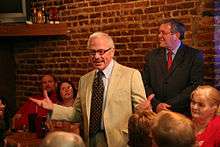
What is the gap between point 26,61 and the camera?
629 cm

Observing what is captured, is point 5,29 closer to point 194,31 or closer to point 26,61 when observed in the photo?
point 26,61

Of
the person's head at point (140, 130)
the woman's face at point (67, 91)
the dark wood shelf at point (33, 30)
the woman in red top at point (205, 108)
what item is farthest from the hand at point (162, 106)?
the dark wood shelf at point (33, 30)

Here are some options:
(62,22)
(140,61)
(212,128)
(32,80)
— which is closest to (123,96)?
(212,128)

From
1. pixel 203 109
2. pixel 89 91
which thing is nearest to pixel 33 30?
pixel 89 91

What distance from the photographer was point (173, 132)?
6.03 feet

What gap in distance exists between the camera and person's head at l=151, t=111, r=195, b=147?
5.98ft

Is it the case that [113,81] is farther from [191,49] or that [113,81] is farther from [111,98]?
[191,49]

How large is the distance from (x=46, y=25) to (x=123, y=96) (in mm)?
2946

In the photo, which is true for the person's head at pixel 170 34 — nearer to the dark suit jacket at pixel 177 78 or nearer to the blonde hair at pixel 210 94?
the dark suit jacket at pixel 177 78

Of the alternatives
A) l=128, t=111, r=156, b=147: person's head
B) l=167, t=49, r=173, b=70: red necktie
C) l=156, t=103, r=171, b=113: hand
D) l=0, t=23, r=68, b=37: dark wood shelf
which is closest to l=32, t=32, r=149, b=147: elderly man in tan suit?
l=128, t=111, r=156, b=147: person's head

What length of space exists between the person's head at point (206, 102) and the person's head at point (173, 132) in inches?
36.9

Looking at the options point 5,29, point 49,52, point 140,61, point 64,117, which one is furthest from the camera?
point 49,52

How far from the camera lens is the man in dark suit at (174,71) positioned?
12.0 feet

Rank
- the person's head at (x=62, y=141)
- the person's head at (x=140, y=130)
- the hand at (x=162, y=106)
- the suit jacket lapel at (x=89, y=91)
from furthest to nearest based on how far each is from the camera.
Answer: the hand at (x=162, y=106), the suit jacket lapel at (x=89, y=91), the person's head at (x=140, y=130), the person's head at (x=62, y=141)
